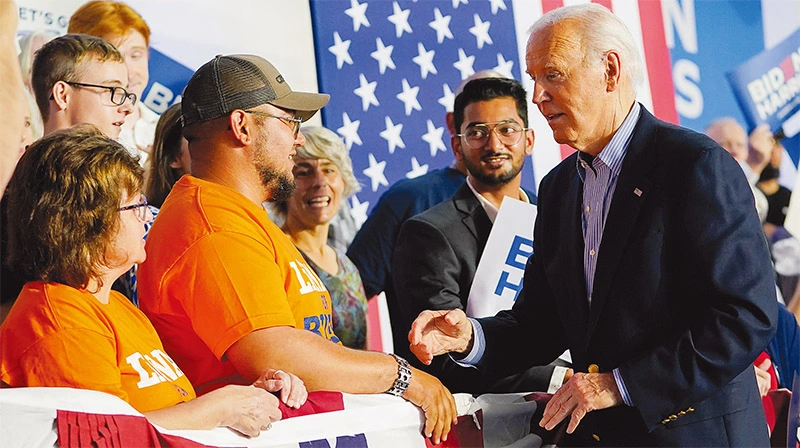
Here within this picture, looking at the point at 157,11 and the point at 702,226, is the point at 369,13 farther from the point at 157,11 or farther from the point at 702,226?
the point at 702,226

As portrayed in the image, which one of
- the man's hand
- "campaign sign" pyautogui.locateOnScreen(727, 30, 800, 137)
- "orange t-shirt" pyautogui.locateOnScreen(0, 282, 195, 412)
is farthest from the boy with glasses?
"campaign sign" pyautogui.locateOnScreen(727, 30, 800, 137)

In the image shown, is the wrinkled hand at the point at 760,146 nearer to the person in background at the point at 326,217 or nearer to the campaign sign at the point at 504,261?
the person in background at the point at 326,217

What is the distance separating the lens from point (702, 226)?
2.34 meters

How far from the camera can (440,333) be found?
2697mm

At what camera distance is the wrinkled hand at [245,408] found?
7.22 ft

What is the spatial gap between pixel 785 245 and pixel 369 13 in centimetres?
306

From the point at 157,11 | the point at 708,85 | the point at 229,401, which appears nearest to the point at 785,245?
the point at 708,85

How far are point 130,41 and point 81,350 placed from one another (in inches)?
107

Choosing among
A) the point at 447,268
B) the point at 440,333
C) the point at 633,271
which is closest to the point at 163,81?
the point at 447,268

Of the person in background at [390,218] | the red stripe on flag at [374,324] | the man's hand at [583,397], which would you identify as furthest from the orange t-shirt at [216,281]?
the red stripe on flag at [374,324]

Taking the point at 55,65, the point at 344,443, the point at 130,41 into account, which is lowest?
the point at 344,443

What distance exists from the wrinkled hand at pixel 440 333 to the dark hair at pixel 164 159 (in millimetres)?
1349

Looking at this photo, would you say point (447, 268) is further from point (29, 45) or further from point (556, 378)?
point (29, 45)

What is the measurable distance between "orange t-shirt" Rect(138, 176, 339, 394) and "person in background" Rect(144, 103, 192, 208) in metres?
0.97
